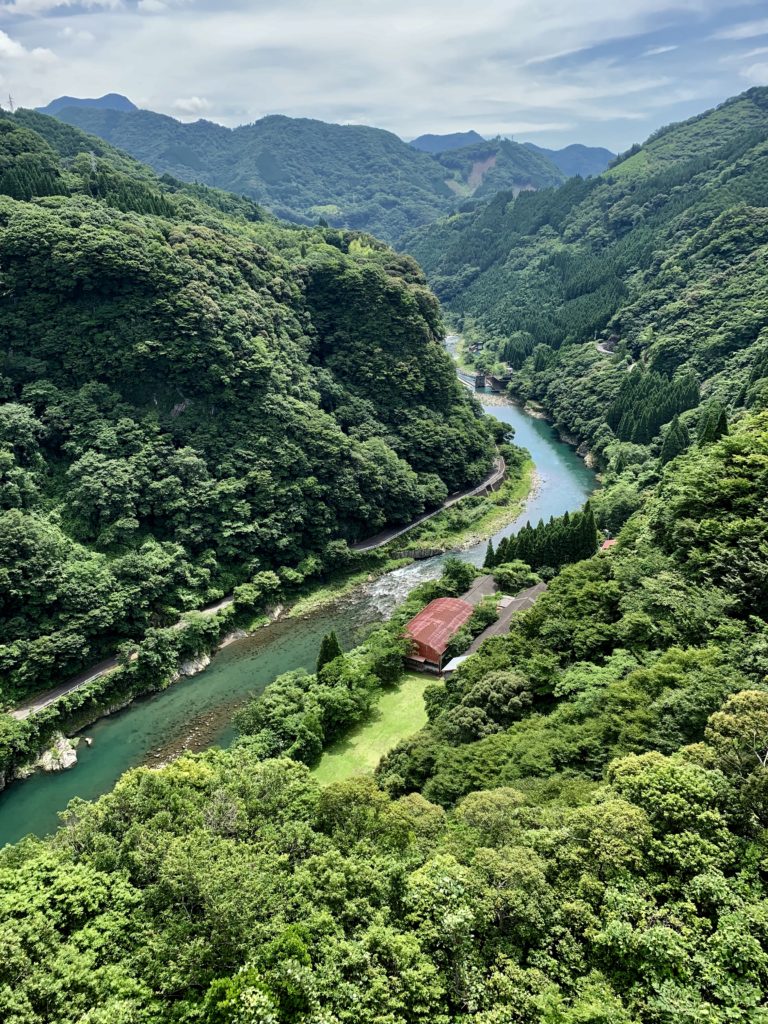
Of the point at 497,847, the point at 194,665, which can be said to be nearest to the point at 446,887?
the point at 497,847

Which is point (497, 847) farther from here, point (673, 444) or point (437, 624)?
point (673, 444)

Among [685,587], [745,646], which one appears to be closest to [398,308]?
[685,587]

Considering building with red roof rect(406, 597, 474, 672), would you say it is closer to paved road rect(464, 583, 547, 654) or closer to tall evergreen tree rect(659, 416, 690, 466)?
paved road rect(464, 583, 547, 654)

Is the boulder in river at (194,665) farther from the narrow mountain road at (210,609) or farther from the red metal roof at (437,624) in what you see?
the red metal roof at (437,624)

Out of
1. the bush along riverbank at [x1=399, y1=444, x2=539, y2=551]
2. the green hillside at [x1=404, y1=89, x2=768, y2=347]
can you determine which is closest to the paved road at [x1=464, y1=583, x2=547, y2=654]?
the bush along riverbank at [x1=399, y1=444, x2=539, y2=551]

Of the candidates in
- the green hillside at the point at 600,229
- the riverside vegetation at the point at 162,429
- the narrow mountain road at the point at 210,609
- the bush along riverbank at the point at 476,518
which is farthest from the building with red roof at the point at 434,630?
the green hillside at the point at 600,229

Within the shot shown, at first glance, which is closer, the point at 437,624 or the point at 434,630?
the point at 434,630
